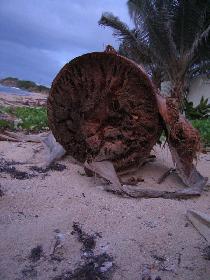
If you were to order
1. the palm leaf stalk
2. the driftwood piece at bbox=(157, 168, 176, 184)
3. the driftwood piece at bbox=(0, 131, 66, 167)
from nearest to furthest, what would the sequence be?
the driftwood piece at bbox=(157, 168, 176, 184)
the driftwood piece at bbox=(0, 131, 66, 167)
the palm leaf stalk

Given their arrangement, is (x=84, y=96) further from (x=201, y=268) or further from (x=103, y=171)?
(x=201, y=268)

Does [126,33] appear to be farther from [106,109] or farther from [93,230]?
[93,230]

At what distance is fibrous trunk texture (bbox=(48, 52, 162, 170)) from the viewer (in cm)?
359

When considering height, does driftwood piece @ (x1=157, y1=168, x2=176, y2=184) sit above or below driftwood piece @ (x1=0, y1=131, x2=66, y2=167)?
above

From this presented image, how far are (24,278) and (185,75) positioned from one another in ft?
40.7

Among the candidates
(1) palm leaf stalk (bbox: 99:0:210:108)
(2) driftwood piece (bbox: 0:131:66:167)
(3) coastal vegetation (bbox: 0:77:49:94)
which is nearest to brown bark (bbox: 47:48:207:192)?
(2) driftwood piece (bbox: 0:131:66:167)

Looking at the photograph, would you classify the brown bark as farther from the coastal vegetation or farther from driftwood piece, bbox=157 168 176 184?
the coastal vegetation

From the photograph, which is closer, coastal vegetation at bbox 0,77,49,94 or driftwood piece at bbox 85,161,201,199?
driftwood piece at bbox 85,161,201,199

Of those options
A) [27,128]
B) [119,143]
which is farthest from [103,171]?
[27,128]

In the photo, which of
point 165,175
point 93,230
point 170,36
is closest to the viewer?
point 93,230

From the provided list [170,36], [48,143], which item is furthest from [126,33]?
[48,143]

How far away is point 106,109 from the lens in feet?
12.3

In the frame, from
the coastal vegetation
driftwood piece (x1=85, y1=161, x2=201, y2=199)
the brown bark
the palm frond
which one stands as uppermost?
the palm frond

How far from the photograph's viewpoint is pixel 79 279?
199 centimetres
